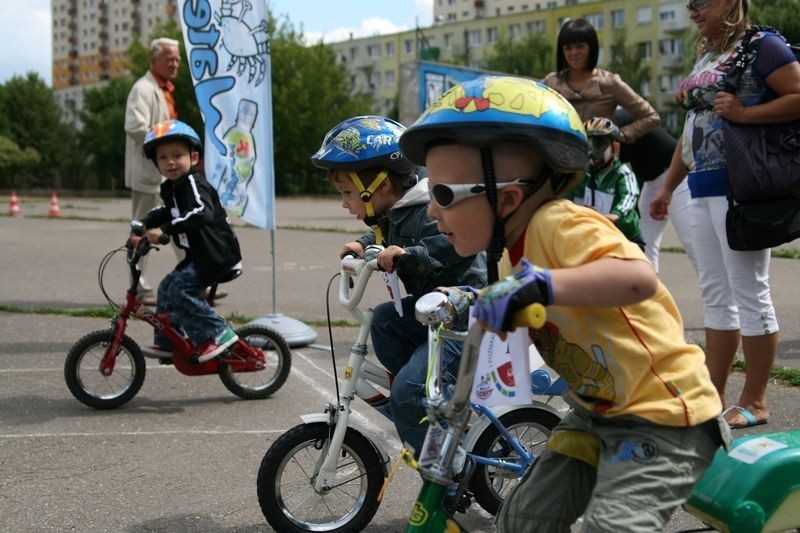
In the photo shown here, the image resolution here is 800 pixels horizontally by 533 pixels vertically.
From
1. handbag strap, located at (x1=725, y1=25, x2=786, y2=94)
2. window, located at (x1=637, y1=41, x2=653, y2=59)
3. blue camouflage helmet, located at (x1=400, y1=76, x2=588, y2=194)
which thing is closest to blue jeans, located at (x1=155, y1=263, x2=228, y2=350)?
handbag strap, located at (x1=725, y1=25, x2=786, y2=94)

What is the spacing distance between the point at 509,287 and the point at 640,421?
0.59m

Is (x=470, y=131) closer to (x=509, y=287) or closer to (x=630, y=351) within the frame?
(x=509, y=287)

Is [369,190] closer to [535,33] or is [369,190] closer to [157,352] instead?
[157,352]

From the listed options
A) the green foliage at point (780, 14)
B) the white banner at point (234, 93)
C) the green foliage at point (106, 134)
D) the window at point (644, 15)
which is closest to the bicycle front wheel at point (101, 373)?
the white banner at point (234, 93)

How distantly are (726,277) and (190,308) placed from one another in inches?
124

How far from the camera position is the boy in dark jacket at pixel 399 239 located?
343 centimetres

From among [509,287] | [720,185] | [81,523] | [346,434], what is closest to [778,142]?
[720,185]

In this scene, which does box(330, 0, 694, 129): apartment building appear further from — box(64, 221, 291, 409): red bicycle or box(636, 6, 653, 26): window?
box(64, 221, 291, 409): red bicycle

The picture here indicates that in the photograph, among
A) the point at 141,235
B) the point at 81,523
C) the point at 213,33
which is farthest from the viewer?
the point at 213,33

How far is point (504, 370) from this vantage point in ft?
7.03

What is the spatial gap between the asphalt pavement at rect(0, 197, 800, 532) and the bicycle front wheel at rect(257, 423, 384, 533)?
21 centimetres

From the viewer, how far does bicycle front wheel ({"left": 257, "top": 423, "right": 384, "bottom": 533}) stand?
340 centimetres

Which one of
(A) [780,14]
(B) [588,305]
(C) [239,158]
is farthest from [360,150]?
(A) [780,14]

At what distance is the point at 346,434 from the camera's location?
134 inches
